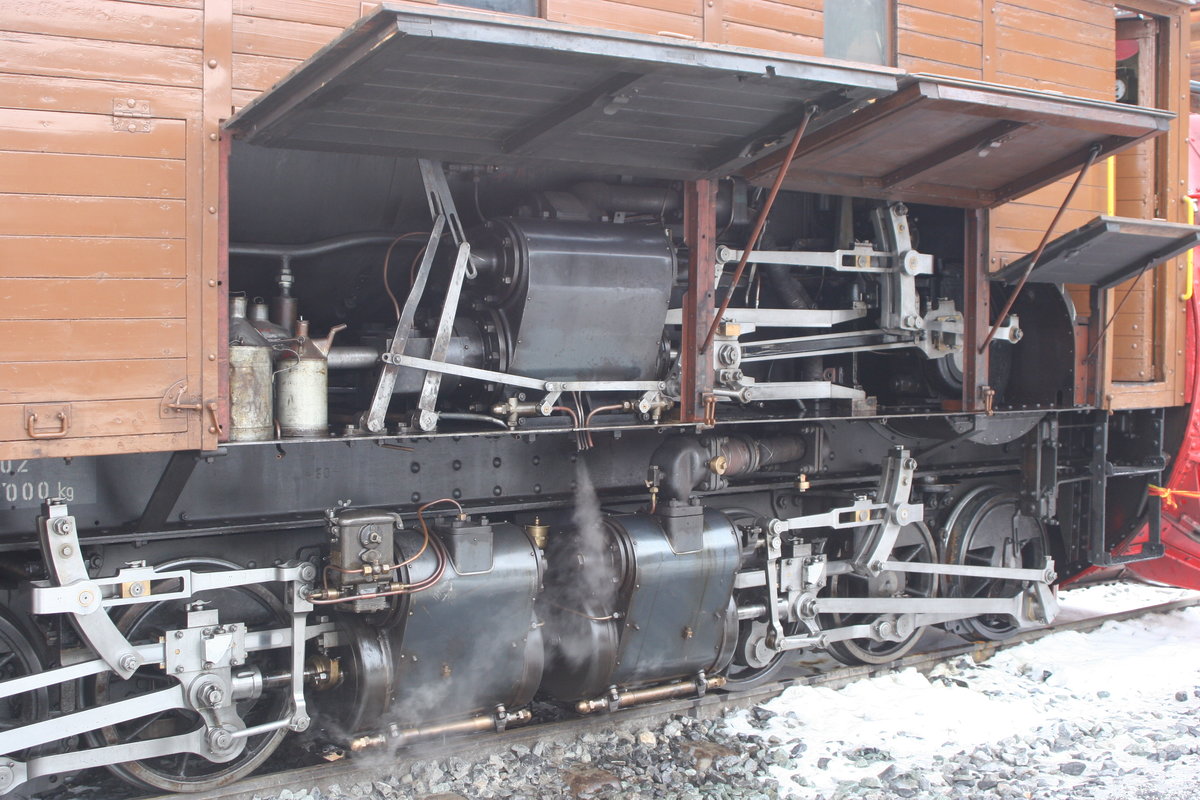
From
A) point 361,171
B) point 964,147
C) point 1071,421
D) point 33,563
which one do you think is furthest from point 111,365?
point 1071,421

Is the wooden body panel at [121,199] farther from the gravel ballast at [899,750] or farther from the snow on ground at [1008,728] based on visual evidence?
the snow on ground at [1008,728]

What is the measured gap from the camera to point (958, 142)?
490 cm

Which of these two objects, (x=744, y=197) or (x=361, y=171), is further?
(x=744, y=197)

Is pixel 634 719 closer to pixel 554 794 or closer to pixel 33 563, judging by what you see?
pixel 554 794

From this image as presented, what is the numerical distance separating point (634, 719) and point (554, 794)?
0.82 metres

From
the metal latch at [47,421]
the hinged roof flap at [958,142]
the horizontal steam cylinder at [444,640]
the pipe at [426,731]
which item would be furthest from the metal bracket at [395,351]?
the hinged roof flap at [958,142]

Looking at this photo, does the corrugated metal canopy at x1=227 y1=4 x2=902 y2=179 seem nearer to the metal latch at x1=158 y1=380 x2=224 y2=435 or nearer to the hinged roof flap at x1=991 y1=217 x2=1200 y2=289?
the metal latch at x1=158 y1=380 x2=224 y2=435

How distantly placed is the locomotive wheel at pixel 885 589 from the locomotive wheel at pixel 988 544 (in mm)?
221

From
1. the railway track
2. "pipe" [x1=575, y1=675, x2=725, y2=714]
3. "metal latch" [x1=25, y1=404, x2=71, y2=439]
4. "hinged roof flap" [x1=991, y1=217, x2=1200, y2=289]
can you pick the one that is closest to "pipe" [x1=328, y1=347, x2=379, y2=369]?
"metal latch" [x1=25, y1=404, x2=71, y2=439]

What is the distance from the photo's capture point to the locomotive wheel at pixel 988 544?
6.50m

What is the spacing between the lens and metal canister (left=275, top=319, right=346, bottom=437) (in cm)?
409

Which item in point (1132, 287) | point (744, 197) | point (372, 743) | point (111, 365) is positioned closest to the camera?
point (111, 365)

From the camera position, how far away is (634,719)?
5.08m

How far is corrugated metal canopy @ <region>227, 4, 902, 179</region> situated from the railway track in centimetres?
254
